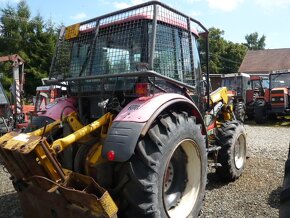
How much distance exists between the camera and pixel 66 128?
4.14 meters

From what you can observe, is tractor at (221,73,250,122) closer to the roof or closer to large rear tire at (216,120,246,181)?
large rear tire at (216,120,246,181)

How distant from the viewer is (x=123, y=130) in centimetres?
326

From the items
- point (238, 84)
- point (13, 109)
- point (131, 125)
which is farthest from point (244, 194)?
point (238, 84)

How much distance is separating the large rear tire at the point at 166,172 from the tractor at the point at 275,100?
12472 mm

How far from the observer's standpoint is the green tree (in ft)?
90.3

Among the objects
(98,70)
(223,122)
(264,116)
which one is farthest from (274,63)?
(98,70)

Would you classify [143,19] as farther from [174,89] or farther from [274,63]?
[274,63]

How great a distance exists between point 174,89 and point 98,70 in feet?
3.18

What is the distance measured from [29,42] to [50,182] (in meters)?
28.5

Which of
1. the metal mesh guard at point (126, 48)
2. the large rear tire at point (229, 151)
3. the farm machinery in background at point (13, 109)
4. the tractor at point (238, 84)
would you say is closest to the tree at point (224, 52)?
the tractor at point (238, 84)

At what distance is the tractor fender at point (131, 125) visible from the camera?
3148 millimetres

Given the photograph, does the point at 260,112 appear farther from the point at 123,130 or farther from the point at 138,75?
the point at 123,130

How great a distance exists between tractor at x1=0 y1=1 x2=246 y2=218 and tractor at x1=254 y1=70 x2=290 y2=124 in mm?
10956

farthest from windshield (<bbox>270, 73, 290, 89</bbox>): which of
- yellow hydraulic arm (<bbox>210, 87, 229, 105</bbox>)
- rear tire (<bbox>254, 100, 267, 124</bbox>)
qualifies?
yellow hydraulic arm (<bbox>210, 87, 229, 105</bbox>)
